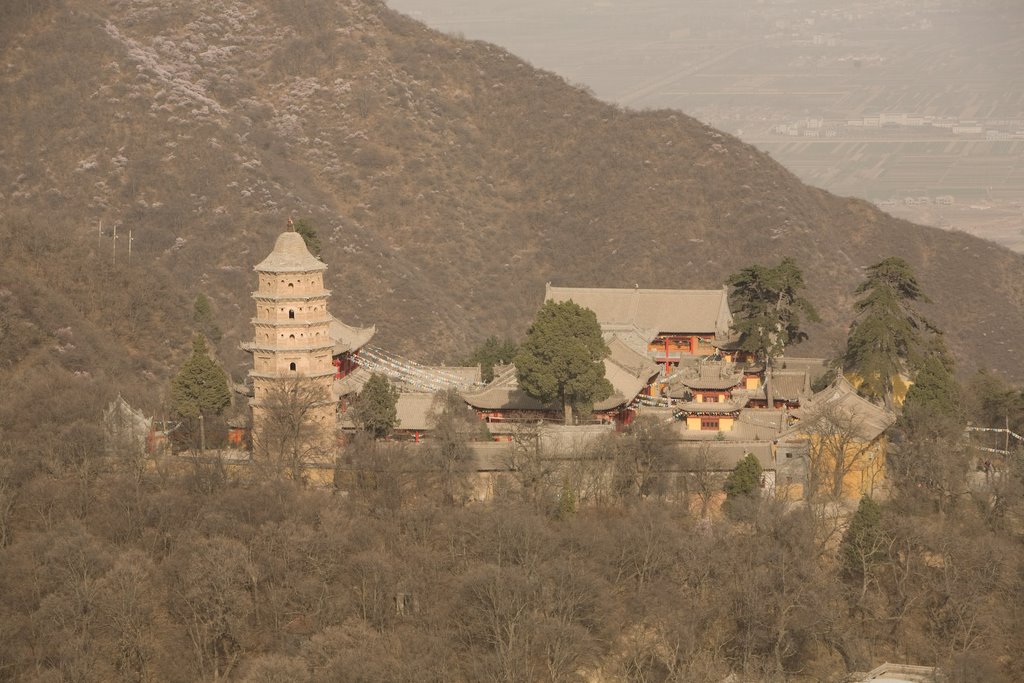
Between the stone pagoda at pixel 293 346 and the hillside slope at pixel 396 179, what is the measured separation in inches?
1137

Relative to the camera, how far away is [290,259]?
50.8 meters

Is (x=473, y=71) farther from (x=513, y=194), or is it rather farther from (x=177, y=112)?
(x=177, y=112)

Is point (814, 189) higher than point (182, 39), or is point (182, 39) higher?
point (182, 39)

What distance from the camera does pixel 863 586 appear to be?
1790 inches

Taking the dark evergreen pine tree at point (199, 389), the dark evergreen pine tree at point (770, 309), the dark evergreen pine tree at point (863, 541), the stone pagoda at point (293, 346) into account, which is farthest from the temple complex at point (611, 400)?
the dark evergreen pine tree at point (863, 541)

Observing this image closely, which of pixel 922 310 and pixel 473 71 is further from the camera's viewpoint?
pixel 473 71

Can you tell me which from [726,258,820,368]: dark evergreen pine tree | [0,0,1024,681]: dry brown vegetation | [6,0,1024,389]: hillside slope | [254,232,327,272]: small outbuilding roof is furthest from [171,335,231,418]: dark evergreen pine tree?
[6,0,1024,389]: hillside slope

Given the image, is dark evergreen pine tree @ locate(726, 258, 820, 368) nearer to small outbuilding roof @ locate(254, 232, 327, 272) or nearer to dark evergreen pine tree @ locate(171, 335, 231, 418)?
small outbuilding roof @ locate(254, 232, 327, 272)

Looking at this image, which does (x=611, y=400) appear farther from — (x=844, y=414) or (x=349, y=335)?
(x=349, y=335)

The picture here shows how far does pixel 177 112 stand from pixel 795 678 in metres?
69.4

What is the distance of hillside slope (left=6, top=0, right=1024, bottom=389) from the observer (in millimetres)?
91750

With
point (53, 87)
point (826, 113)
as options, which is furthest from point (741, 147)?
point (826, 113)

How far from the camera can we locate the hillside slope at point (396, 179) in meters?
91.8

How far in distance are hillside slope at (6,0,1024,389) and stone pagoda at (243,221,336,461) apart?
2889cm
